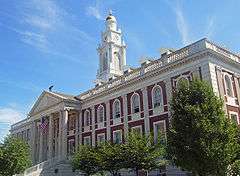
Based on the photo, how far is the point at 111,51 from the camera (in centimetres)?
6612

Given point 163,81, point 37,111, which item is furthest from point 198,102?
point 37,111

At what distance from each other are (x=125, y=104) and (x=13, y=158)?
1470 centimetres

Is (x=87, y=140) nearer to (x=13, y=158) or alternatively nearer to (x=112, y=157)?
(x=13, y=158)

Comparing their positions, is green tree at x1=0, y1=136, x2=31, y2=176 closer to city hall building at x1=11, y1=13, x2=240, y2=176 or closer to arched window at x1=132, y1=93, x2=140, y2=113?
city hall building at x1=11, y1=13, x2=240, y2=176

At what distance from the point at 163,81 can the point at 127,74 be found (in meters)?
6.26

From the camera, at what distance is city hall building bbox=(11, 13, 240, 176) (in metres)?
29.6

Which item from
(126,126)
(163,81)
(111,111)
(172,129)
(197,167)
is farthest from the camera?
(111,111)

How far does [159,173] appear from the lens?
101ft

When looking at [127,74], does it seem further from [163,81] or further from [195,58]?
[195,58]

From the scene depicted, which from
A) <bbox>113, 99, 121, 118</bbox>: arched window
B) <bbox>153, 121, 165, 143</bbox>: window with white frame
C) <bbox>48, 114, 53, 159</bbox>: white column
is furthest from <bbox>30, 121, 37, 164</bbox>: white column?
<bbox>153, 121, 165, 143</bbox>: window with white frame

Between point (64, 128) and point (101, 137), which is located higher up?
point (64, 128)

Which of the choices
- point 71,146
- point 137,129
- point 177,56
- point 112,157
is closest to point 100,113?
point 71,146

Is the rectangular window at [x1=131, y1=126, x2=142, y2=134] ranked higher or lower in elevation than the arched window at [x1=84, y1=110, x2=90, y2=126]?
lower

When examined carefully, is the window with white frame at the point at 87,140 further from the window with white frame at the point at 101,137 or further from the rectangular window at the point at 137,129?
the rectangular window at the point at 137,129
